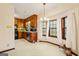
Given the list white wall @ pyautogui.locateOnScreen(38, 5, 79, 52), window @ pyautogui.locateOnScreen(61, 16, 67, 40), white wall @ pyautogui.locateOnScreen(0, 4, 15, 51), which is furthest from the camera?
white wall @ pyautogui.locateOnScreen(0, 4, 15, 51)

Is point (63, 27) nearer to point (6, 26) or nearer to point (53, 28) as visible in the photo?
point (53, 28)

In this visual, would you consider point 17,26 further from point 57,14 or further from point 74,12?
point 74,12

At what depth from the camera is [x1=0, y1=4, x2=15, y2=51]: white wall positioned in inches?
141

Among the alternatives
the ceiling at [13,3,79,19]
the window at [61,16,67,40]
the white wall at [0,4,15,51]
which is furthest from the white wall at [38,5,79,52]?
the white wall at [0,4,15,51]

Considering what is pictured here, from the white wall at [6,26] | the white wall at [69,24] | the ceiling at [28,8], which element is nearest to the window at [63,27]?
the white wall at [69,24]

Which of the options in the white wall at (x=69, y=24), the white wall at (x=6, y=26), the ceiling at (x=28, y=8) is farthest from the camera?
the white wall at (x=6, y=26)

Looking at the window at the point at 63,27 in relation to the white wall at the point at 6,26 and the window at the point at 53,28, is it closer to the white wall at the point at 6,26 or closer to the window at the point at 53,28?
the window at the point at 53,28

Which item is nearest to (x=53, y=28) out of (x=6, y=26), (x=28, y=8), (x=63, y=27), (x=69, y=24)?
(x=63, y=27)

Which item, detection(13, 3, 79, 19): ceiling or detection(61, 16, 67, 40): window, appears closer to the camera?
detection(61, 16, 67, 40): window

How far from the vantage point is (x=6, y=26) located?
3709 mm

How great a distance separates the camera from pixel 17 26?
3809mm

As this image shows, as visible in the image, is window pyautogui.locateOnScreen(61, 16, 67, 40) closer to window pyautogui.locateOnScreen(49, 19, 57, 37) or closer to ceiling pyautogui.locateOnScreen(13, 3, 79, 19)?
window pyautogui.locateOnScreen(49, 19, 57, 37)

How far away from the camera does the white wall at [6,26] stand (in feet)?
11.8

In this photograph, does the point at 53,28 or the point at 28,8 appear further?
the point at 28,8
